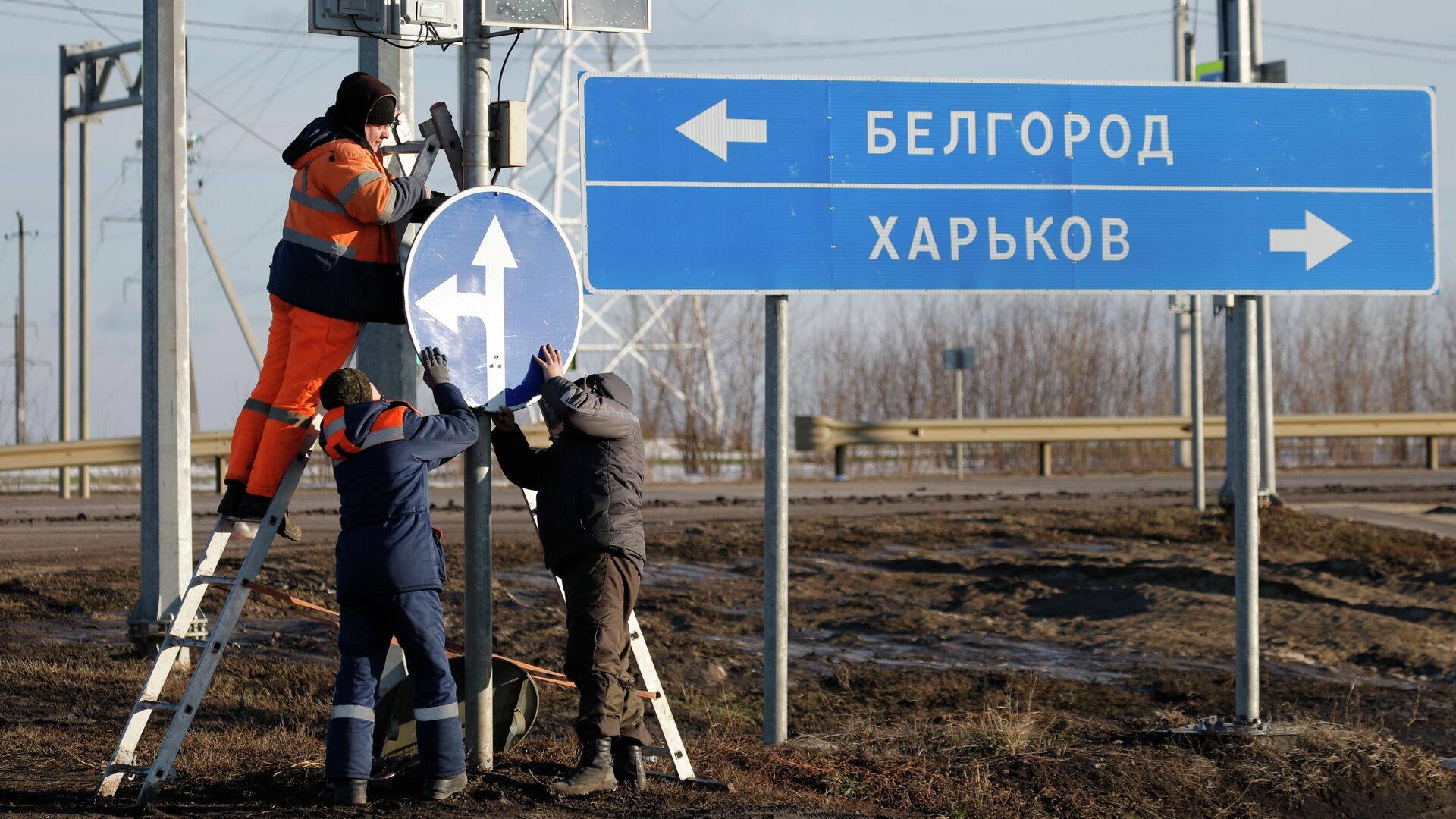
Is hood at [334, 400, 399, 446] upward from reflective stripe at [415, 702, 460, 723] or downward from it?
upward

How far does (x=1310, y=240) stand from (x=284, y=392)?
4653 millimetres

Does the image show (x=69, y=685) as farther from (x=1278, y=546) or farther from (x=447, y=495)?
(x=447, y=495)

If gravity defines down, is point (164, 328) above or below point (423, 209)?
below

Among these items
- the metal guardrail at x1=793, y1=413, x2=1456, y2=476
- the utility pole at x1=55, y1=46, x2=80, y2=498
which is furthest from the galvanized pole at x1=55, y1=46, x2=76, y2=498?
the metal guardrail at x1=793, y1=413, x2=1456, y2=476

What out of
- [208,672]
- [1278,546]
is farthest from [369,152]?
[1278,546]

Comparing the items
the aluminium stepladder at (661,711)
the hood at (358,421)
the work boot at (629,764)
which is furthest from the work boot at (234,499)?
the work boot at (629,764)

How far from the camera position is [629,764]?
5.81 m

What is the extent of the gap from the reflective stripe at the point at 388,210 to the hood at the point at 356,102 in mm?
313

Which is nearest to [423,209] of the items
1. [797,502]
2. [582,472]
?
[582,472]

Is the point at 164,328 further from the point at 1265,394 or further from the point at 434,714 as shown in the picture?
the point at 1265,394

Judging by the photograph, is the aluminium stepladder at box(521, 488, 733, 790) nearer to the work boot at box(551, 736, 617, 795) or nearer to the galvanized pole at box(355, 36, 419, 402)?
the work boot at box(551, 736, 617, 795)

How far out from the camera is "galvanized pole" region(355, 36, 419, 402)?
629 centimetres

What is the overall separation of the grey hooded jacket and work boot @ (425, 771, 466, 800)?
34.5 inches

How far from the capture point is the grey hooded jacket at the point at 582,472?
18.6 feet
